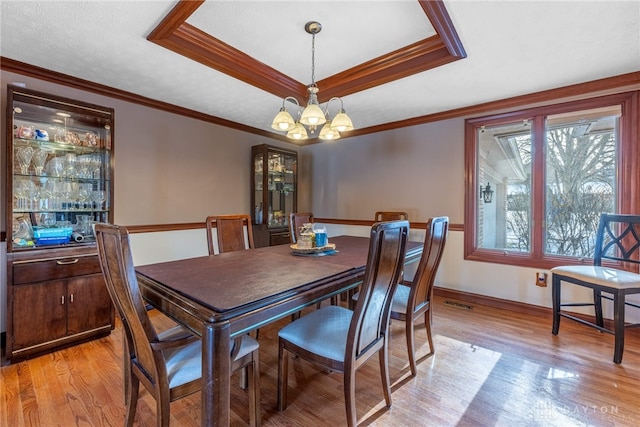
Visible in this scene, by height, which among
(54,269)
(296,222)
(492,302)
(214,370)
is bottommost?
(492,302)

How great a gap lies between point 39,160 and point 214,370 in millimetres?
2503

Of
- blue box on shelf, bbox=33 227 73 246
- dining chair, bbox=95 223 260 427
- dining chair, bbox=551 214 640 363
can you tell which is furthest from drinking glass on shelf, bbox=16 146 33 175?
dining chair, bbox=551 214 640 363

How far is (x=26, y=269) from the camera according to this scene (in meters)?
2.04

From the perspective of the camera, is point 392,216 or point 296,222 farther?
point 392,216

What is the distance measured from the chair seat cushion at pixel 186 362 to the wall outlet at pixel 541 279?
2.95 metres

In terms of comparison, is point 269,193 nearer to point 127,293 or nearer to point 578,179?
point 127,293

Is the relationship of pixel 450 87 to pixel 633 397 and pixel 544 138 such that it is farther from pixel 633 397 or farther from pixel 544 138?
pixel 633 397

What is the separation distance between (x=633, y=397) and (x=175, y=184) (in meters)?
4.15

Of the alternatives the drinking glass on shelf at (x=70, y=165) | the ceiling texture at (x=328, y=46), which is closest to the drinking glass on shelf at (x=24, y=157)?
the drinking glass on shelf at (x=70, y=165)

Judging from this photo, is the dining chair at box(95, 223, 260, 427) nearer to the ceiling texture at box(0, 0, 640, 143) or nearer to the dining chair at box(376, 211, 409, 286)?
the ceiling texture at box(0, 0, 640, 143)

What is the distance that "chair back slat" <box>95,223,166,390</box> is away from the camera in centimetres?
105

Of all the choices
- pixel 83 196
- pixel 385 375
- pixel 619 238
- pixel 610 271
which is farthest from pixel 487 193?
pixel 83 196

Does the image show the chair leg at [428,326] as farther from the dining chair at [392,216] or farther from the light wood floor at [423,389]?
the dining chair at [392,216]

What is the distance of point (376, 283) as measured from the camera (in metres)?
1.32
